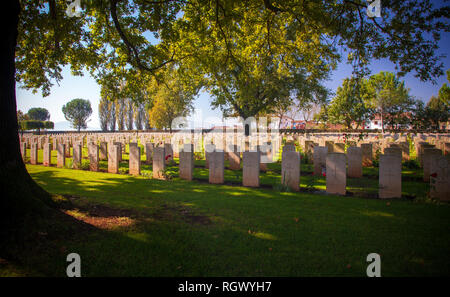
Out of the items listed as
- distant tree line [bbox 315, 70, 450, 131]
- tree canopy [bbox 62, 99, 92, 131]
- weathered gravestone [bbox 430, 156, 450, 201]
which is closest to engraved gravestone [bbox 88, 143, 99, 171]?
weathered gravestone [bbox 430, 156, 450, 201]

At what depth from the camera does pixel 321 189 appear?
666 cm

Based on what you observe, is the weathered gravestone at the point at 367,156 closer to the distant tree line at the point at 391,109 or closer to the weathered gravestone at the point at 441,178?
the weathered gravestone at the point at 441,178

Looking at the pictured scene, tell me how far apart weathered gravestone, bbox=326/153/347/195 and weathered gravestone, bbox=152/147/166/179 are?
539 centimetres

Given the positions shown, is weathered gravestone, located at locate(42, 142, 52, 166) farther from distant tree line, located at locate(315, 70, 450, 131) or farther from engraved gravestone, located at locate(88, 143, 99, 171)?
distant tree line, located at locate(315, 70, 450, 131)

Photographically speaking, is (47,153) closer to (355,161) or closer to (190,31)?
(190,31)

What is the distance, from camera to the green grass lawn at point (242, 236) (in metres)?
2.64

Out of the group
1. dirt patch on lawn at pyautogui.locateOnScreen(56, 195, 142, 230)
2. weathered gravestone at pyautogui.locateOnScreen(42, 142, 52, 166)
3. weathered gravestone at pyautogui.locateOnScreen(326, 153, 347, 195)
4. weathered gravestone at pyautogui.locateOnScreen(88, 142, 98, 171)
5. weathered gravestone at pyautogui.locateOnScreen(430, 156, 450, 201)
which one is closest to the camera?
dirt patch on lawn at pyautogui.locateOnScreen(56, 195, 142, 230)

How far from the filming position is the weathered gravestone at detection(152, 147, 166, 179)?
8.26m

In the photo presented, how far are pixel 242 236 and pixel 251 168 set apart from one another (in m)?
3.74

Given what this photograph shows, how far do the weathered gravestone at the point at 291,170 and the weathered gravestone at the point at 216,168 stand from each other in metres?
2.02

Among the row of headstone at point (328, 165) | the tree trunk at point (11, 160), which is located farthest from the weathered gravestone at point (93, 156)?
the tree trunk at point (11, 160)

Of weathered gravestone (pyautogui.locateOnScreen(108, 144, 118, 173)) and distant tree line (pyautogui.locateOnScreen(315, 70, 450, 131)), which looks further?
distant tree line (pyautogui.locateOnScreen(315, 70, 450, 131))
